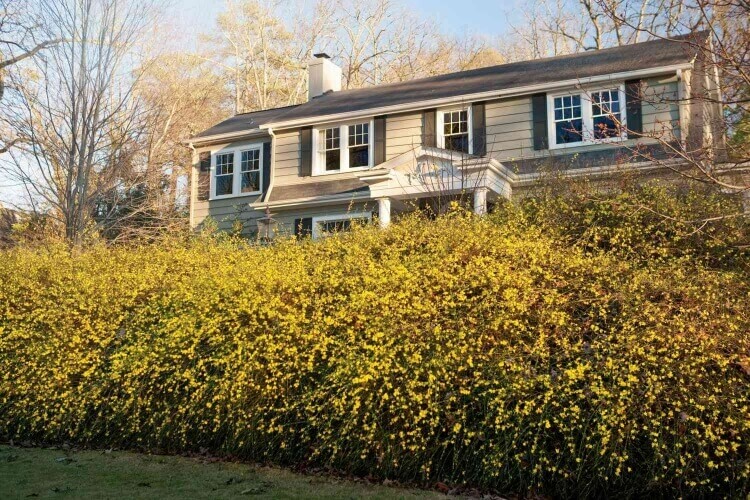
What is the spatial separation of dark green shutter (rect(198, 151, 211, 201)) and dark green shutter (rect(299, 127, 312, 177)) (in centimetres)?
305

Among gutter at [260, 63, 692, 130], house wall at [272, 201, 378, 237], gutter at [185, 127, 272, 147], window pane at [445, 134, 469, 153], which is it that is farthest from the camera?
gutter at [185, 127, 272, 147]

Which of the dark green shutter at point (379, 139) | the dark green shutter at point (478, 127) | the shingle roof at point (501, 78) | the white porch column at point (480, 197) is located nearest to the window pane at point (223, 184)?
the shingle roof at point (501, 78)

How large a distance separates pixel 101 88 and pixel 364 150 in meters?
5.81

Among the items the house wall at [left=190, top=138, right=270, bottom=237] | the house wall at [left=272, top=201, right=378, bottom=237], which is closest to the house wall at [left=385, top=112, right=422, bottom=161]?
the house wall at [left=272, top=201, right=378, bottom=237]

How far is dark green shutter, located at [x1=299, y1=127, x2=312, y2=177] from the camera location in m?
15.4

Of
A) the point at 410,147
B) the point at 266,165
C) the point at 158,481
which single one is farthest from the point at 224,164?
the point at 158,481

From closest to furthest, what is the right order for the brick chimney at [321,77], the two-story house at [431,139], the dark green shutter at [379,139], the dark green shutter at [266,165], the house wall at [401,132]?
the two-story house at [431,139] → the house wall at [401,132] → the dark green shutter at [379,139] → the dark green shutter at [266,165] → the brick chimney at [321,77]

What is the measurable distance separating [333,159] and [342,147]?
0.39 meters

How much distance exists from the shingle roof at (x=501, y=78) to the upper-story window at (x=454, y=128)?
14.7 inches

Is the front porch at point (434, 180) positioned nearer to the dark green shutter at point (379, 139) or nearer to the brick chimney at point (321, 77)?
the dark green shutter at point (379, 139)

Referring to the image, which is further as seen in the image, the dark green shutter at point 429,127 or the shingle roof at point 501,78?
the dark green shutter at point 429,127

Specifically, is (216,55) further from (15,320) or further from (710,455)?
(710,455)

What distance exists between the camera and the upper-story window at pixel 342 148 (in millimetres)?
14930

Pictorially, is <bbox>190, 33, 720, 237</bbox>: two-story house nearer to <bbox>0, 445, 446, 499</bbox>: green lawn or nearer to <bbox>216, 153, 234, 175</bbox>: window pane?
<bbox>216, 153, 234, 175</bbox>: window pane
